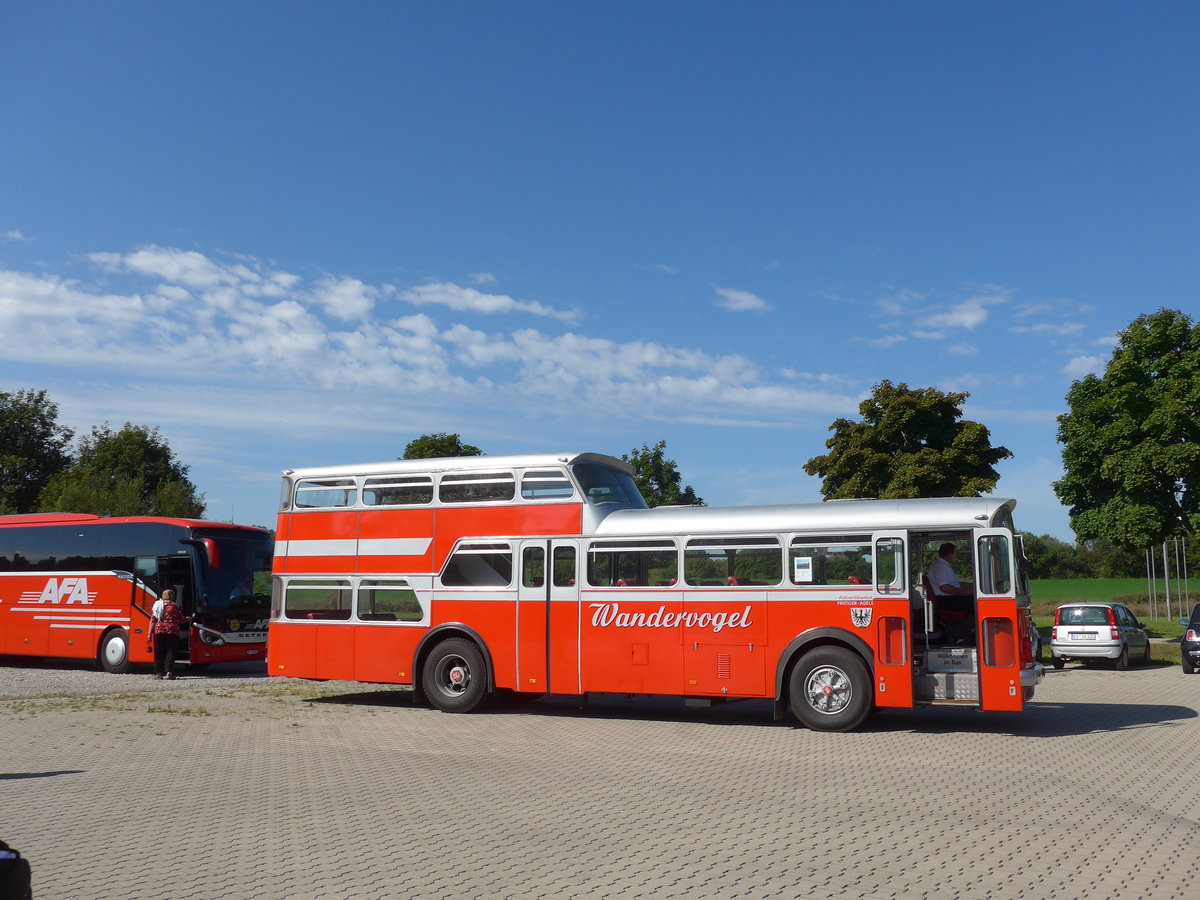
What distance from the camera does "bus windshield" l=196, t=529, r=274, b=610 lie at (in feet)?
72.2

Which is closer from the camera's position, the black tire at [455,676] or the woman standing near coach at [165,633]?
the black tire at [455,676]

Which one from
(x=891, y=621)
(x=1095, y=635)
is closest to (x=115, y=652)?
(x=891, y=621)

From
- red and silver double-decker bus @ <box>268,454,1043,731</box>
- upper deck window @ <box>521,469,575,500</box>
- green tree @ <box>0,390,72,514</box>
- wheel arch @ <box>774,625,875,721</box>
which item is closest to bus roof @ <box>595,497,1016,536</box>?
red and silver double-decker bus @ <box>268,454,1043,731</box>

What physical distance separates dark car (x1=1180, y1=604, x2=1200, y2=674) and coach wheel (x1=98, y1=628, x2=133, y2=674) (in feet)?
71.9

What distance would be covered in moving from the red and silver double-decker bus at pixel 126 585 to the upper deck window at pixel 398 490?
7.10m

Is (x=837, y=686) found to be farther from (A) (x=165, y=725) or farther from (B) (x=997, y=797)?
(A) (x=165, y=725)

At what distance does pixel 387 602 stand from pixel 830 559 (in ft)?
21.5

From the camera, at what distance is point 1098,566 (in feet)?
333

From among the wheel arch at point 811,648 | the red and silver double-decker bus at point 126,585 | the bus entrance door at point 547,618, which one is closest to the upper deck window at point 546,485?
the bus entrance door at point 547,618

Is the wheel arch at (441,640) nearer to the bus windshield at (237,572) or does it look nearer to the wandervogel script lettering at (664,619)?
the wandervogel script lettering at (664,619)

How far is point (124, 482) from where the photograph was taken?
51.1 m

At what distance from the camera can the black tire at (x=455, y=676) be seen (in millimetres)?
15195

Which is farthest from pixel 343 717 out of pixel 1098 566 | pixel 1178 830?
pixel 1098 566

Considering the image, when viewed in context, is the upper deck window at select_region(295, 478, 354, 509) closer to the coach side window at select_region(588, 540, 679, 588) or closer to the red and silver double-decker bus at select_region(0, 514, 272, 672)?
the coach side window at select_region(588, 540, 679, 588)
